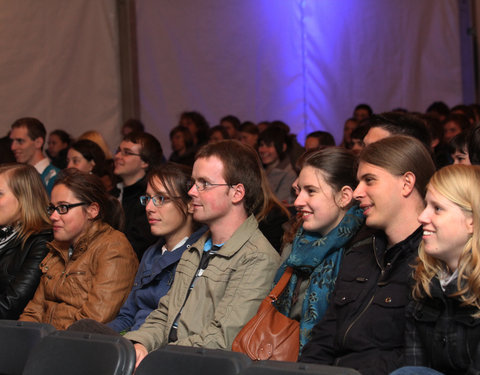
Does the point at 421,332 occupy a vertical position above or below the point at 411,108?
above

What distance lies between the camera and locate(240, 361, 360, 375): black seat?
6.47 feet

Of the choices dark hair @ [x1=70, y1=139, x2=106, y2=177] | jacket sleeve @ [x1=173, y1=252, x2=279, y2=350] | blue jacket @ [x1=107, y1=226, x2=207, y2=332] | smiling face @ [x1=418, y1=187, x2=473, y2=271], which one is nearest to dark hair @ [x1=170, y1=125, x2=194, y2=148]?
dark hair @ [x1=70, y1=139, x2=106, y2=177]

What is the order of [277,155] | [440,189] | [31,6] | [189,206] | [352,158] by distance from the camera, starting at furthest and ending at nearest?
[31,6] < [277,155] < [189,206] < [352,158] < [440,189]

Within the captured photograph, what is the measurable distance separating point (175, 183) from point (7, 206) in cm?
112

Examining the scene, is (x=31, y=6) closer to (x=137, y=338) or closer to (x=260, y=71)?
(x=260, y=71)

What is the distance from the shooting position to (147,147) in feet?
16.5

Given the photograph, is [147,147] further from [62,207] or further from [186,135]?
[186,135]

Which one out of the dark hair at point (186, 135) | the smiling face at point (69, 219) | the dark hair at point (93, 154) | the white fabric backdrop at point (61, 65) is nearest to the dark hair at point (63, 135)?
the white fabric backdrop at point (61, 65)

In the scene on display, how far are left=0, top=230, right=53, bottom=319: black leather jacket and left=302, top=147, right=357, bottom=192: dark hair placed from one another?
1779 millimetres

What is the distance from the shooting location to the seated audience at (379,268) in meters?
2.50

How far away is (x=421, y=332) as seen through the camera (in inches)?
91.5

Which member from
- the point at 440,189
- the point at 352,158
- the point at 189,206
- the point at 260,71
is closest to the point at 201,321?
the point at 189,206

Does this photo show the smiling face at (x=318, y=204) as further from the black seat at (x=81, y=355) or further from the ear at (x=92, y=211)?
the ear at (x=92, y=211)

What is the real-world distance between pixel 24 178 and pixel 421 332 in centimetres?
268
